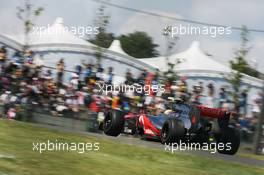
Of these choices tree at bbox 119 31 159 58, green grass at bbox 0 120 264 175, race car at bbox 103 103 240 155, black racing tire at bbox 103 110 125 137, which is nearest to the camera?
green grass at bbox 0 120 264 175

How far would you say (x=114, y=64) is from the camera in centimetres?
2689

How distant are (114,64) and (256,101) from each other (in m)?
10.4

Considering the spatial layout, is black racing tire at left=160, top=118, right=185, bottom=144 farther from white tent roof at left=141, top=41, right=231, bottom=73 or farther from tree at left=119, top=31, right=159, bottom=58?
tree at left=119, top=31, right=159, bottom=58

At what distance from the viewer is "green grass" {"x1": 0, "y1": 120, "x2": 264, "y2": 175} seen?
279 inches

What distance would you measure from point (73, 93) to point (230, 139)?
6264 millimetres

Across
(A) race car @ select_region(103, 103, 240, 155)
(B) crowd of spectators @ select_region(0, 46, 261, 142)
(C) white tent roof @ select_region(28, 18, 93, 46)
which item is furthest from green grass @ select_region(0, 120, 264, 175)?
(C) white tent roof @ select_region(28, 18, 93, 46)

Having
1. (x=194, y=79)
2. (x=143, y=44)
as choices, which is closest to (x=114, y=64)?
(x=194, y=79)

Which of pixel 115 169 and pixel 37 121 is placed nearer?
pixel 115 169

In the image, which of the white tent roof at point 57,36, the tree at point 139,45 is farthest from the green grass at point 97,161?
the tree at point 139,45

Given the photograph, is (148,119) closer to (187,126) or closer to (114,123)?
(114,123)

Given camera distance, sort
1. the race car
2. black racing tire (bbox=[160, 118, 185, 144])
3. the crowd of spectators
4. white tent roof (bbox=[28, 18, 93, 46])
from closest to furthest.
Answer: black racing tire (bbox=[160, 118, 185, 144]), the race car, the crowd of spectators, white tent roof (bbox=[28, 18, 93, 46])

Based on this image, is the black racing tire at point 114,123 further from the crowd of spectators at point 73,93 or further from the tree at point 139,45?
the tree at point 139,45

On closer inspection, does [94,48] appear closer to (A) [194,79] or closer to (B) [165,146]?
(A) [194,79]

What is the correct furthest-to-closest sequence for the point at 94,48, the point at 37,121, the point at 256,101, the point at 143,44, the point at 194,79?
the point at 143,44
the point at 194,79
the point at 94,48
the point at 256,101
the point at 37,121
